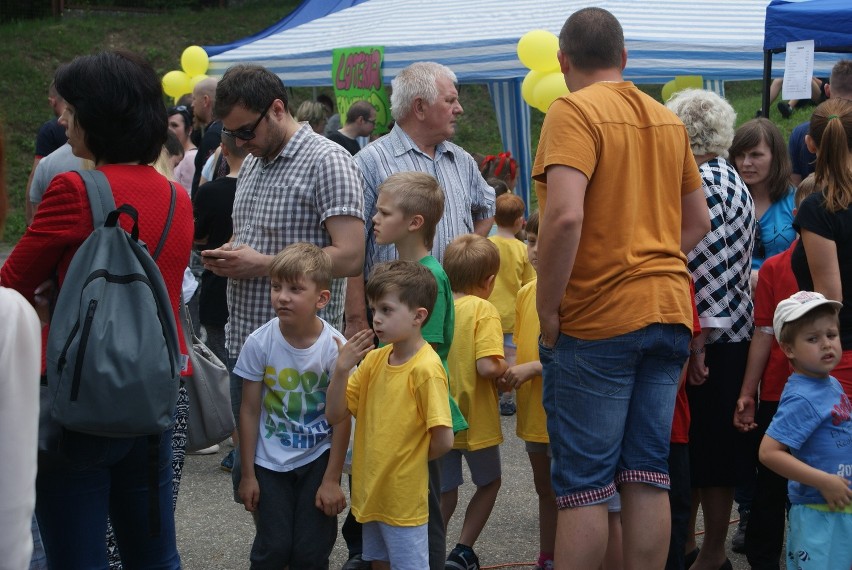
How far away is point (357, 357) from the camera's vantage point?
10.8 feet

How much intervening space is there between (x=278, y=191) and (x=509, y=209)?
3054 mm

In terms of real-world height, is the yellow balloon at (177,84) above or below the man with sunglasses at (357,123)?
below

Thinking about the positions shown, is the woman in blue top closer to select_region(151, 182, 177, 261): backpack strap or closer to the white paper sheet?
the white paper sheet

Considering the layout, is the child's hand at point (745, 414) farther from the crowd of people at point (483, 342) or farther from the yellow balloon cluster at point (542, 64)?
the yellow balloon cluster at point (542, 64)

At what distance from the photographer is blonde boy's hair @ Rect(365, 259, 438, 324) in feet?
11.1

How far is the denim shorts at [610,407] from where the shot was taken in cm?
315

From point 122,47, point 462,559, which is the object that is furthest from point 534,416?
point 122,47

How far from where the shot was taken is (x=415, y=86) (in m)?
4.43

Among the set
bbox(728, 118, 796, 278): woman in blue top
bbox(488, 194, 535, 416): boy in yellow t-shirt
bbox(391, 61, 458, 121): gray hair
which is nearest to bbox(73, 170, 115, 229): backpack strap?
bbox(391, 61, 458, 121): gray hair

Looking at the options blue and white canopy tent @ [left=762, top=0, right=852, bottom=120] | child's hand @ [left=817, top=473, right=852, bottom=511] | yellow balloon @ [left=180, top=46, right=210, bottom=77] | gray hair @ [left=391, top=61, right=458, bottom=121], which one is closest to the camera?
child's hand @ [left=817, top=473, right=852, bottom=511]

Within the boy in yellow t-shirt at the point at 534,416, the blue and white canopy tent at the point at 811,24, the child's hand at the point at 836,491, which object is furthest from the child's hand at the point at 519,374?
the blue and white canopy tent at the point at 811,24

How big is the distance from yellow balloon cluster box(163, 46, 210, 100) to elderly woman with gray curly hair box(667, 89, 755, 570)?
400 inches

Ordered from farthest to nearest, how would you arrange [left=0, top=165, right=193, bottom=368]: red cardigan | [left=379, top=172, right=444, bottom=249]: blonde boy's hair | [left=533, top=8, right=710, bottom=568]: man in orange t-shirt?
1. [left=379, top=172, right=444, bottom=249]: blonde boy's hair
2. [left=533, top=8, right=710, bottom=568]: man in orange t-shirt
3. [left=0, top=165, right=193, bottom=368]: red cardigan

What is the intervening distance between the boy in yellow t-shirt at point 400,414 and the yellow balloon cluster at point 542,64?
5.61m
